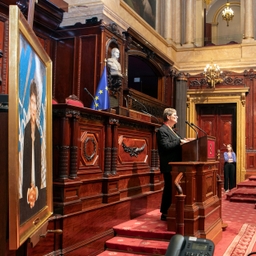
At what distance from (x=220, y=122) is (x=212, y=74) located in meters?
1.66

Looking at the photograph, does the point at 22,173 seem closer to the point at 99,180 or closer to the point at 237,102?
the point at 99,180

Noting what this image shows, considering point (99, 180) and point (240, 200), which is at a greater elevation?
point (99, 180)

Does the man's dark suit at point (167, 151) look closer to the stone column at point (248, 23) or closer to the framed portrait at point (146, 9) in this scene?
the framed portrait at point (146, 9)

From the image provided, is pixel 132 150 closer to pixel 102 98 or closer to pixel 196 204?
pixel 196 204

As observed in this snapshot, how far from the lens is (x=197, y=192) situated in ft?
13.4

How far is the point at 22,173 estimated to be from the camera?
1.24 meters

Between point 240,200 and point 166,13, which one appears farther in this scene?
point 166,13

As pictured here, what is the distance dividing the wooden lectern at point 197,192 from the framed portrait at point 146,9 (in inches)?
223

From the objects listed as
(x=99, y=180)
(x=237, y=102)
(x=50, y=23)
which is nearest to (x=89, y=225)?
(x=99, y=180)

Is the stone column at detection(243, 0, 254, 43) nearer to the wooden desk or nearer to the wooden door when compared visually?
the wooden door

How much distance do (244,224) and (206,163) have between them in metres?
1.63

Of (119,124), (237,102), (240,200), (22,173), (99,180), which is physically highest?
(237,102)

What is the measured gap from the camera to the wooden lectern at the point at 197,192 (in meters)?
3.84

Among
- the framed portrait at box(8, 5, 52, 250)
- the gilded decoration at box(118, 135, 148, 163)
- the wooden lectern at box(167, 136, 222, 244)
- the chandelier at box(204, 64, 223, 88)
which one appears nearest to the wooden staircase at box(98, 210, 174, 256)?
the wooden lectern at box(167, 136, 222, 244)
